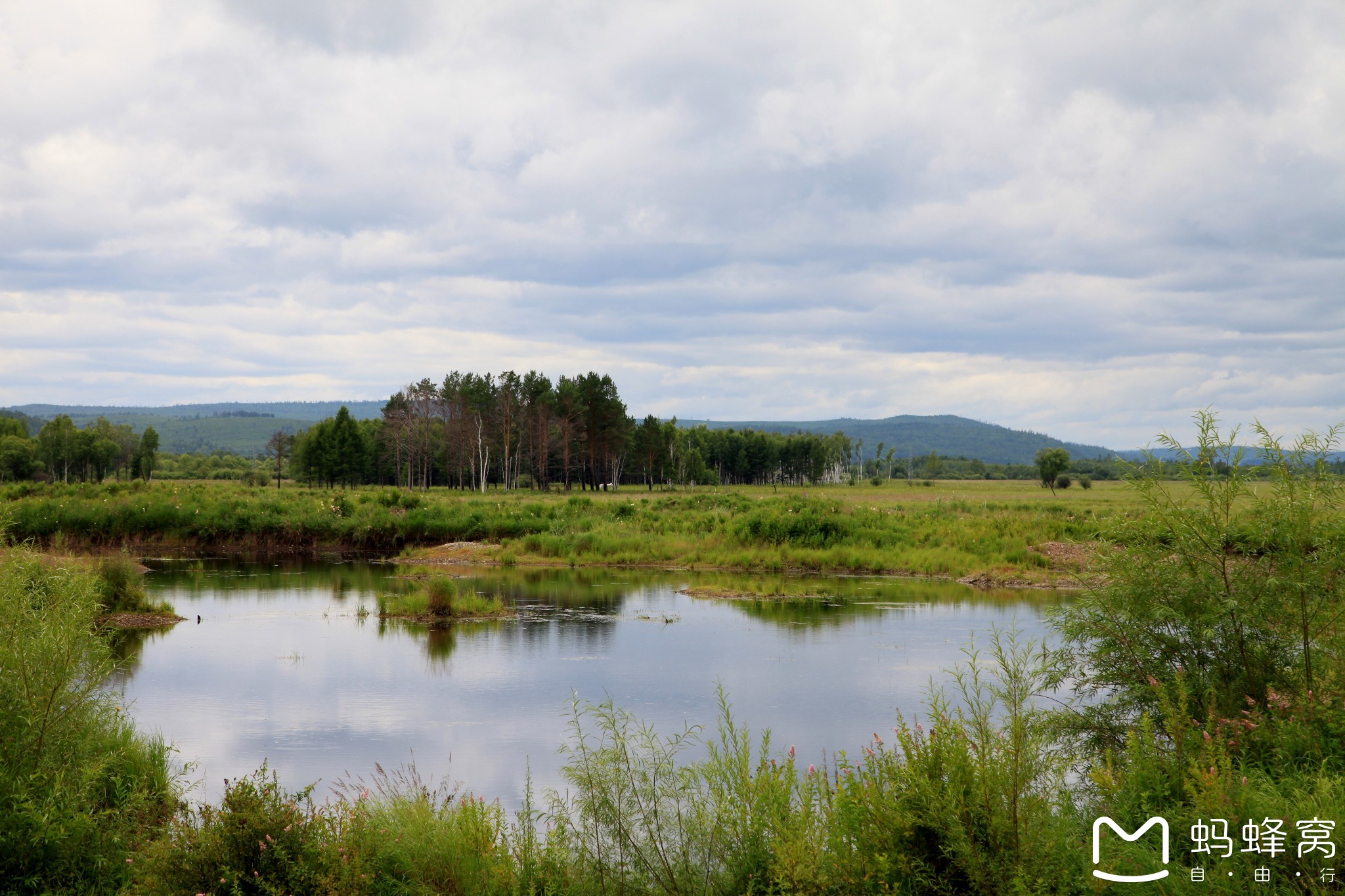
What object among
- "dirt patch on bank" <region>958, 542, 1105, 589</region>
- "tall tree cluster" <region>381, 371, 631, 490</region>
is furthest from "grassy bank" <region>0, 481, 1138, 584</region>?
"tall tree cluster" <region>381, 371, 631, 490</region>

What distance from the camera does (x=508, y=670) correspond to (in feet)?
53.0

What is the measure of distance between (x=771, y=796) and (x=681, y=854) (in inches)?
30.4

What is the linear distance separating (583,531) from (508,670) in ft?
70.3

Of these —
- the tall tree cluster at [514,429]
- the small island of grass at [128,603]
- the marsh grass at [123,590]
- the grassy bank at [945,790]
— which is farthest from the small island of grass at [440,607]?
the tall tree cluster at [514,429]

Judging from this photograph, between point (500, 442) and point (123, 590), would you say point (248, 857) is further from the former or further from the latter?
point (500, 442)

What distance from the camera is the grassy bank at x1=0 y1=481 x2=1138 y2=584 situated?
1271 inches

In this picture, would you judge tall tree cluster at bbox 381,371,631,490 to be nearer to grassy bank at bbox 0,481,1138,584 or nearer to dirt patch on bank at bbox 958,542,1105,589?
grassy bank at bbox 0,481,1138,584

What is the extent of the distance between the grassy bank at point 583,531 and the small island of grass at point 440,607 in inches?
444

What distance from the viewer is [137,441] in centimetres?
13212

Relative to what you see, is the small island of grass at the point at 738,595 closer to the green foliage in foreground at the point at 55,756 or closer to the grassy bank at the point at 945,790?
Result: the grassy bank at the point at 945,790

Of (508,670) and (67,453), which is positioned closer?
(508,670)

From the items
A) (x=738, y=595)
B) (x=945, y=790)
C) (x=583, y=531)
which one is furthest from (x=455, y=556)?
(x=945, y=790)

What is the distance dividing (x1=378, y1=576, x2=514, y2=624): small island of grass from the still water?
595 millimetres

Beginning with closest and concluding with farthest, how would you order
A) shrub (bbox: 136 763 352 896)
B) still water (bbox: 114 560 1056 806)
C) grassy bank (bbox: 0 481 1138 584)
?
shrub (bbox: 136 763 352 896), still water (bbox: 114 560 1056 806), grassy bank (bbox: 0 481 1138 584)
